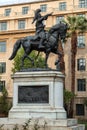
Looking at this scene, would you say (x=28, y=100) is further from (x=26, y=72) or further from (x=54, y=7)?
(x=54, y=7)

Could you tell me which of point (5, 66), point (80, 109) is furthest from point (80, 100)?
point (5, 66)

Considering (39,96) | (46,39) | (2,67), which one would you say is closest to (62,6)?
(2,67)

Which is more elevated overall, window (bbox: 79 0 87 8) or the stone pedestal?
window (bbox: 79 0 87 8)

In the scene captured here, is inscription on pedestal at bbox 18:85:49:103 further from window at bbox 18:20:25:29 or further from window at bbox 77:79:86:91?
window at bbox 18:20:25:29

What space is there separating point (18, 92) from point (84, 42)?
122 ft

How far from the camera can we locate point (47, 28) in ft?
199

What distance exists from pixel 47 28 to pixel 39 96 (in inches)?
1493

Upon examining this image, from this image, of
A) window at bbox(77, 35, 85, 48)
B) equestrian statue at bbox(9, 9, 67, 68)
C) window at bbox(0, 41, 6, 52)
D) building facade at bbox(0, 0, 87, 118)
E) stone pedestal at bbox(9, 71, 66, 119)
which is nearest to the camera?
stone pedestal at bbox(9, 71, 66, 119)

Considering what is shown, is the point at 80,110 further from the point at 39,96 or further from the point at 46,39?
the point at 39,96

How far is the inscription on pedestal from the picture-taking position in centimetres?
2330

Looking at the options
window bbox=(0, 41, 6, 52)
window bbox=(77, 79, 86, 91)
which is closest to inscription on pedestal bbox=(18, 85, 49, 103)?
window bbox=(77, 79, 86, 91)

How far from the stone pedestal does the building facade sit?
112ft

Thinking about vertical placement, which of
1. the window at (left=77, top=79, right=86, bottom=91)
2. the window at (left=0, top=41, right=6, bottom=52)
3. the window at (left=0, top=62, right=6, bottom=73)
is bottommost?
the window at (left=77, top=79, right=86, bottom=91)

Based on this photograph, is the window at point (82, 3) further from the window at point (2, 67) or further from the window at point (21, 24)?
the window at point (2, 67)
